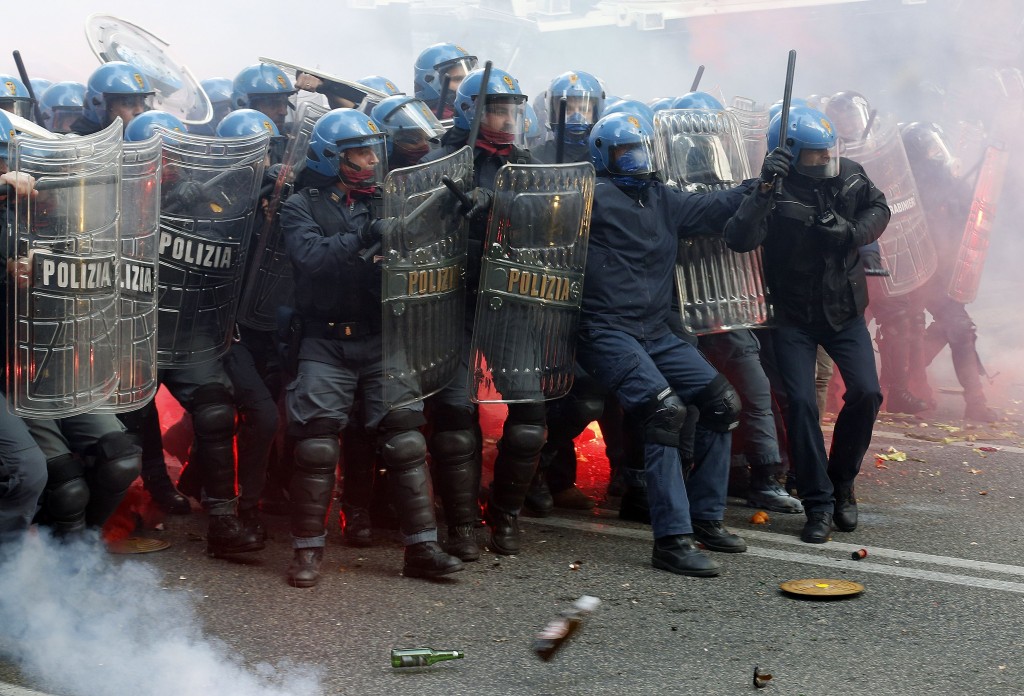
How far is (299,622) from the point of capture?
4445 millimetres

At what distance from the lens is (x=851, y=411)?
5.61 meters

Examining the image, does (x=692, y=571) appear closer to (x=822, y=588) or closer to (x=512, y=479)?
(x=822, y=588)

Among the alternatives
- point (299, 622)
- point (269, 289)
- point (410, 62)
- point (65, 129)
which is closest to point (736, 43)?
point (410, 62)

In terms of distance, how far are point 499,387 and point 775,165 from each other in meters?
1.43

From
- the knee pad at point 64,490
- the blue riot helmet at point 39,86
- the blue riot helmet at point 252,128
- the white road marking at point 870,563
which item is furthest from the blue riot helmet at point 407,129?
the blue riot helmet at point 39,86

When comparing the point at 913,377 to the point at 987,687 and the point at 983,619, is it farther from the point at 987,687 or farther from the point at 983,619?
the point at 987,687

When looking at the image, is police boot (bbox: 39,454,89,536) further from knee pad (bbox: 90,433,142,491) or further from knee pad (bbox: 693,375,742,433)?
knee pad (bbox: 693,375,742,433)

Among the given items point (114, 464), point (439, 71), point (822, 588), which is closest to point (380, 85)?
point (439, 71)

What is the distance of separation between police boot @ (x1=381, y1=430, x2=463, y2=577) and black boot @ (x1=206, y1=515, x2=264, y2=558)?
0.69 m

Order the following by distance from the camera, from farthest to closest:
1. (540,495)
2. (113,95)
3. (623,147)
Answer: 1. (113,95)
2. (540,495)
3. (623,147)

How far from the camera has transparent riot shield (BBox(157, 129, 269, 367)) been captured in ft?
16.8

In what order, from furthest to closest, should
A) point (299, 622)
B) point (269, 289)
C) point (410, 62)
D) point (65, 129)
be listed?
point (410, 62), point (65, 129), point (269, 289), point (299, 622)

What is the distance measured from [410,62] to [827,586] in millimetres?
16293

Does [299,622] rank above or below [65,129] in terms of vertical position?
below
